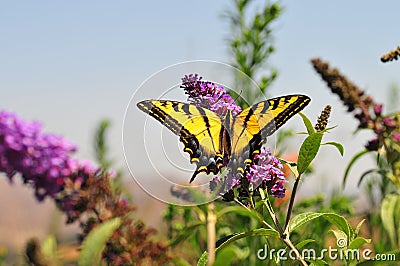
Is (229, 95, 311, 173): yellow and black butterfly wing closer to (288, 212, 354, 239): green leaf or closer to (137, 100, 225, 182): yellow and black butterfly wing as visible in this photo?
(137, 100, 225, 182): yellow and black butterfly wing

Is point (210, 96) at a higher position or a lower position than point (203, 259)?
higher

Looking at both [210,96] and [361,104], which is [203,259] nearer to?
[210,96]

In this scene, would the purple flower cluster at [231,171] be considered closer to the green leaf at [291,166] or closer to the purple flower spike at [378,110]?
the green leaf at [291,166]

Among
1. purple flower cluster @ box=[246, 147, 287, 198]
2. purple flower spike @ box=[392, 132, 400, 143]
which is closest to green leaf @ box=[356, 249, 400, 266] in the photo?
purple flower cluster @ box=[246, 147, 287, 198]

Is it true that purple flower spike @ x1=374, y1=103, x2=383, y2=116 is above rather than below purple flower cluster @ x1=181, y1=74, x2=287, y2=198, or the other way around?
above

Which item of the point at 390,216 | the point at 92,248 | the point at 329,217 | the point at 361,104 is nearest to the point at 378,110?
the point at 361,104

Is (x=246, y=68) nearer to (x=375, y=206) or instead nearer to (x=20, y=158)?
(x=375, y=206)

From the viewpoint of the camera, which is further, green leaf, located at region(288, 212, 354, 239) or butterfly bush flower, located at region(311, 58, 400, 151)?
butterfly bush flower, located at region(311, 58, 400, 151)
